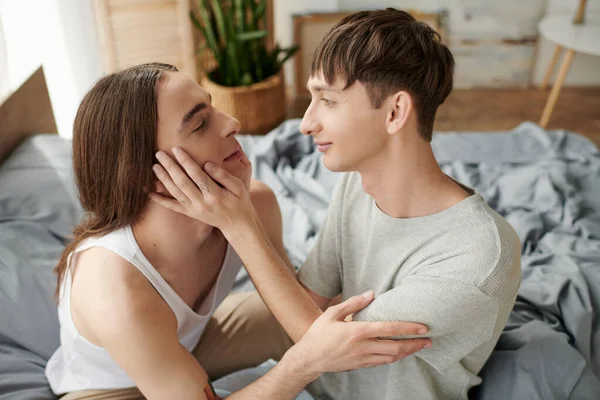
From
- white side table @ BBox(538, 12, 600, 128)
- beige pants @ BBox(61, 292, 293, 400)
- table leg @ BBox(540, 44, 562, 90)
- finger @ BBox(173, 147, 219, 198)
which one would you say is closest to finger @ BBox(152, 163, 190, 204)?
finger @ BBox(173, 147, 219, 198)

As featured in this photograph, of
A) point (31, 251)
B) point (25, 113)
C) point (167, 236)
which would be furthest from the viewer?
point (25, 113)

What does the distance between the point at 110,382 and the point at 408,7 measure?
306 centimetres

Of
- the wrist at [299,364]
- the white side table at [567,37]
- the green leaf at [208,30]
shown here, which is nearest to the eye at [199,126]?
the wrist at [299,364]

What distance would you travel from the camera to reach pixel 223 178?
119 cm

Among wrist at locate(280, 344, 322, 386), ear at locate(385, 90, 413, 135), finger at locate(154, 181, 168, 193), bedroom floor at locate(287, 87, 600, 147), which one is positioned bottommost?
bedroom floor at locate(287, 87, 600, 147)

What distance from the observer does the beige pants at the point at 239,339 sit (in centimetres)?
153

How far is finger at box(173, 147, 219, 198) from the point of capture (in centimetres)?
115

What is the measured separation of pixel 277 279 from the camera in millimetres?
1190

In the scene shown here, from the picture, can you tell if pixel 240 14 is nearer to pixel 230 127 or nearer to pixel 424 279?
pixel 230 127

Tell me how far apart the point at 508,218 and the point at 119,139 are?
1.32 m

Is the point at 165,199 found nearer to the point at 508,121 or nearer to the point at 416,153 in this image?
the point at 416,153

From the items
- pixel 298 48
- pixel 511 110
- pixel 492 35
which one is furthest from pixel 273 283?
pixel 492 35

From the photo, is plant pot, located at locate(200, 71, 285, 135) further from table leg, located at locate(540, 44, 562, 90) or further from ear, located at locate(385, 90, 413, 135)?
ear, located at locate(385, 90, 413, 135)

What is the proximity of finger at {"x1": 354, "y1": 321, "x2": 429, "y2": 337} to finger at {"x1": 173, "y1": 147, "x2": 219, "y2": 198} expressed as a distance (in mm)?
391
